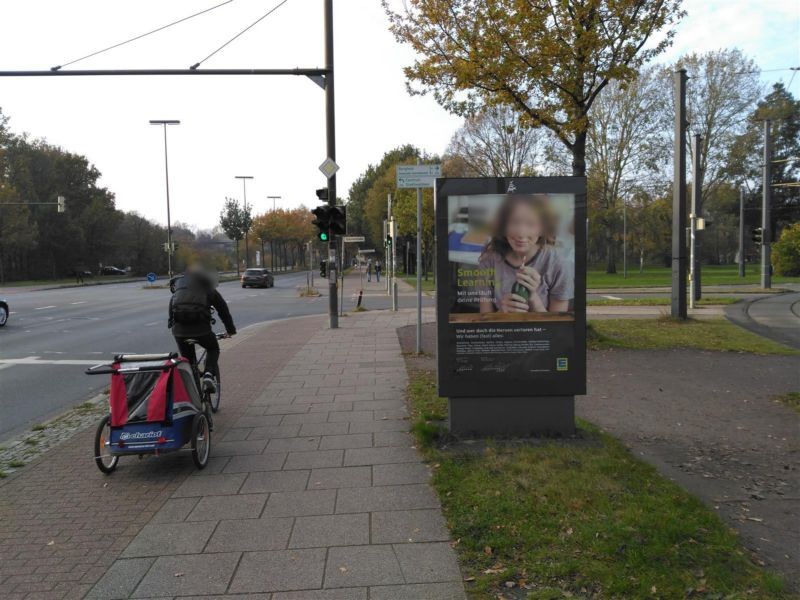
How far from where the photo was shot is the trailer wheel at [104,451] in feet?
17.0

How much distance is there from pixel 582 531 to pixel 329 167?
A: 13.4 metres

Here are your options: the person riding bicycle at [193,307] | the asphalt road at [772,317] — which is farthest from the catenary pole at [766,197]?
the person riding bicycle at [193,307]

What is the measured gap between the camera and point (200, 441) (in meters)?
5.41

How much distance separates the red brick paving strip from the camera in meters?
3.56

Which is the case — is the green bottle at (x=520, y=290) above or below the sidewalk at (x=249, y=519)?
above

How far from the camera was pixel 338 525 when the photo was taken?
4090 mm

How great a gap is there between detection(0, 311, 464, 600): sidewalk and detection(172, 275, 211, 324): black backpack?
3.82ft

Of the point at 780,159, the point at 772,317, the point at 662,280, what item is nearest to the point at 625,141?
the point at 662,280

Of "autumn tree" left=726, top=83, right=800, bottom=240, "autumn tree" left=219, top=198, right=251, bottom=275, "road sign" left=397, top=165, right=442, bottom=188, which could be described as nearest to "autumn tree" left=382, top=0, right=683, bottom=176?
"road sign" left=397, top=165, right=442, bottom=188

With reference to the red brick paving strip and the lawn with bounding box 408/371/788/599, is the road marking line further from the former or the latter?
the lawn with bounding box 408/371/788/599

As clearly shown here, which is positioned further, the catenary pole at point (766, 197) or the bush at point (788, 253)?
the bush at point (788, 253)

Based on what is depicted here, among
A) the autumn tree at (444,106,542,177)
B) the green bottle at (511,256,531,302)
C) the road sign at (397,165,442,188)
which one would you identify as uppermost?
the autumn tree at (444,106,542,177)

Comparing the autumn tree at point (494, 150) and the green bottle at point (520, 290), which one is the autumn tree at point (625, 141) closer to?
the autumn tree at point (494, 150)

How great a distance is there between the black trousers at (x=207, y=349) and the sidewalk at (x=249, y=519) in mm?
603
